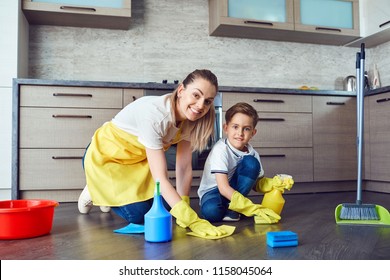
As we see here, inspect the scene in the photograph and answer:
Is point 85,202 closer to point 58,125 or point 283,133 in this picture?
point 58,125

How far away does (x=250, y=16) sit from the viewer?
3.13 metres

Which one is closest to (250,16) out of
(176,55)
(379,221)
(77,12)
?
(176,55)

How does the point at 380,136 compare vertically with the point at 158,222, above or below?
above

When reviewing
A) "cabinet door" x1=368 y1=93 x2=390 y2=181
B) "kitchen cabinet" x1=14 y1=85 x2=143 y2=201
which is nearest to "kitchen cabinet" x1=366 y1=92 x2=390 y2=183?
"cabinet door" x1=368 y1=93 x2=390 y2=181

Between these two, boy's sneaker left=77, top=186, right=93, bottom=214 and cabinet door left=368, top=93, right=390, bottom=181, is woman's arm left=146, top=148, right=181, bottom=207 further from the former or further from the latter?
cabinet door left=368, top=93, right=390, bottom=181

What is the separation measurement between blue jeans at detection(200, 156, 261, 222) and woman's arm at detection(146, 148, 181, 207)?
0.39 metres

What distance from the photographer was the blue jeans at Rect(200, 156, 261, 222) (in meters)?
1.80

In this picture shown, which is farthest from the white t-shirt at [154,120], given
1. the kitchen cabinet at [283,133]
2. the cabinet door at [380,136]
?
the cabinet door at [380,136]

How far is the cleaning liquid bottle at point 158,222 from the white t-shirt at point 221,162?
49cm

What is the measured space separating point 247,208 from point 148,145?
56cm

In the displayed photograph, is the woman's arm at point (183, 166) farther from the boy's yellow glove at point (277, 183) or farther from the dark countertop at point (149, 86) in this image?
the dark countertop at point (149, 86)

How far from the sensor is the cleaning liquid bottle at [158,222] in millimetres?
1348
